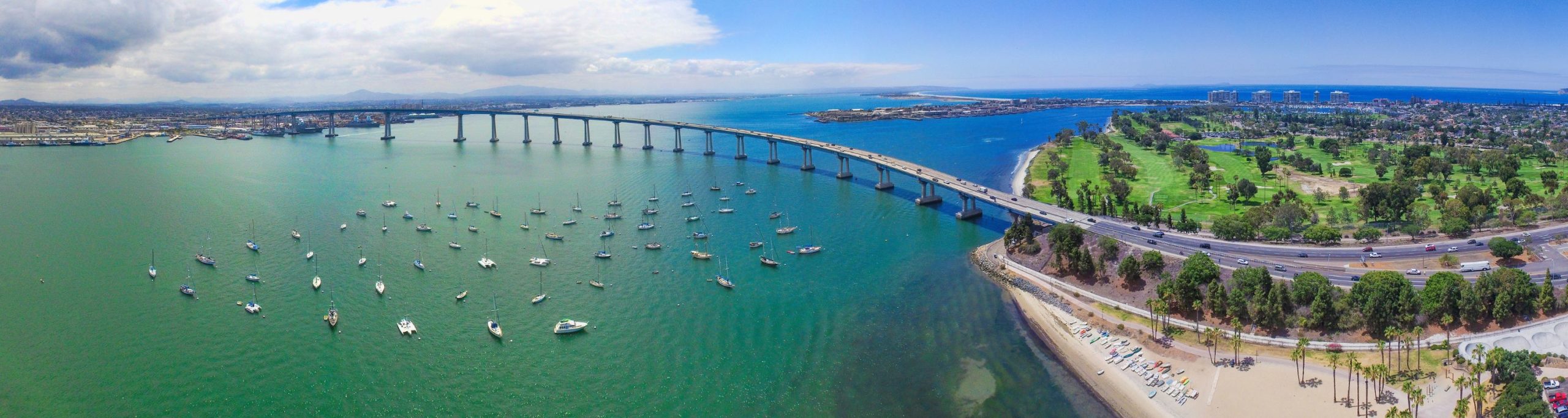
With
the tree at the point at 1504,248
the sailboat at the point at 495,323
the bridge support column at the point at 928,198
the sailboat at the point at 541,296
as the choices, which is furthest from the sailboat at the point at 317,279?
the tree at the point at 1504,248

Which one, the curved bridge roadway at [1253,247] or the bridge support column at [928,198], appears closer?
the curved bridge roadway at [1253,247]

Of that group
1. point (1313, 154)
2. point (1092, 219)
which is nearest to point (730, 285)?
point (1092, 219)

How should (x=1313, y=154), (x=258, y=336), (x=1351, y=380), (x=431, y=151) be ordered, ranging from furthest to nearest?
(x=431, y=151)
(x=1313, y=154)
(x=258, y=336)
(x=1351, y=380)

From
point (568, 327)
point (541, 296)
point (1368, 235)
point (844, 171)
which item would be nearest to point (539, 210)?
point (541, 296)

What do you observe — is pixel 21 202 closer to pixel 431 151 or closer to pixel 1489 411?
pixel 431 151

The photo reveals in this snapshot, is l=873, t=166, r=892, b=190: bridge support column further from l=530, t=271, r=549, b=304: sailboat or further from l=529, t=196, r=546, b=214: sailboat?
l=530, t=271, r=549, b=304: sailboat

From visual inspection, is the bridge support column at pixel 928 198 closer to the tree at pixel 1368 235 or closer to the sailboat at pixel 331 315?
the tree at pixel 1368 235

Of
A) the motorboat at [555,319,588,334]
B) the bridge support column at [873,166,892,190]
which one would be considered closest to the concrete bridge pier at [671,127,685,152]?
the bridge support column at [873,166,892,190]
